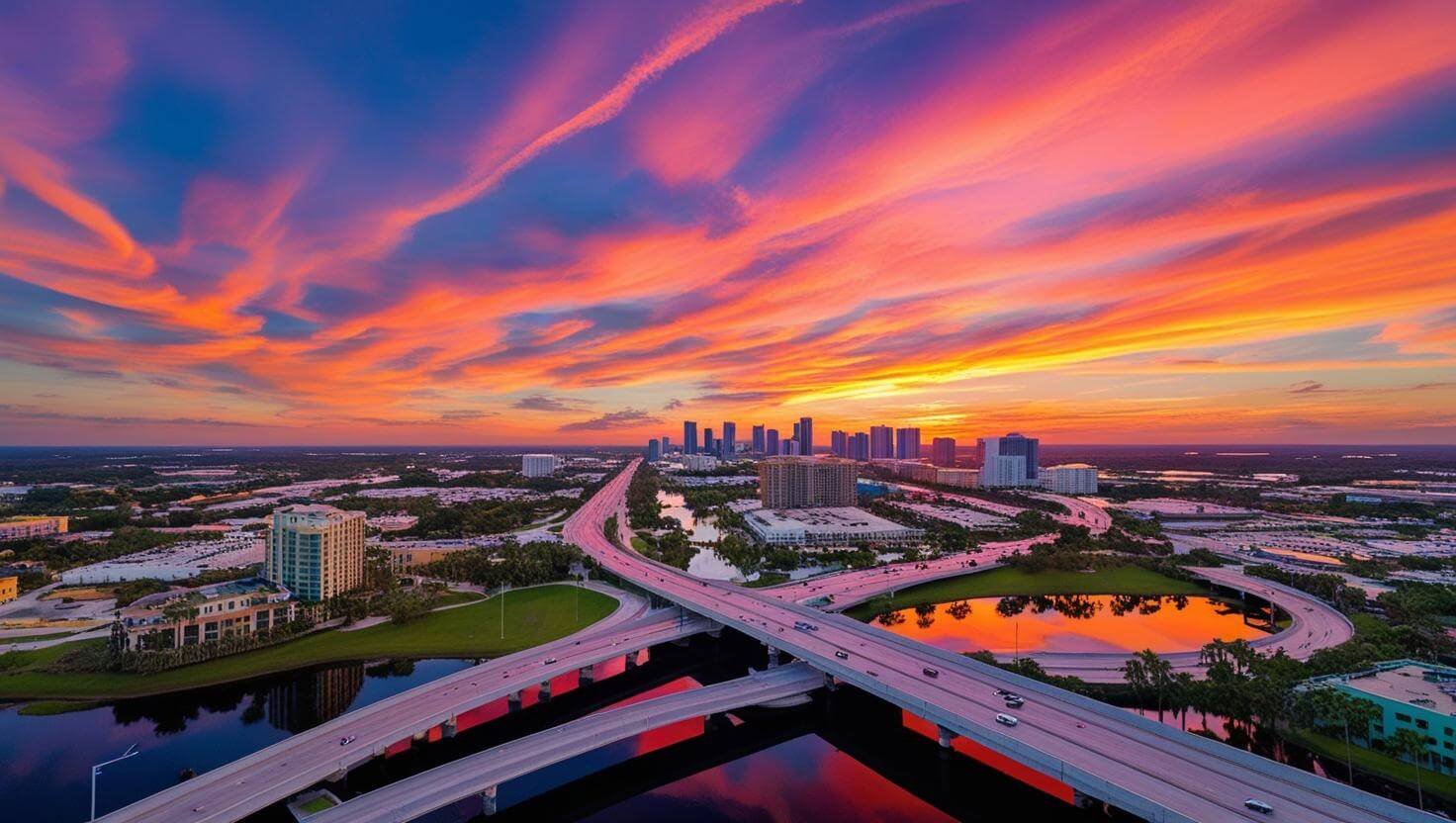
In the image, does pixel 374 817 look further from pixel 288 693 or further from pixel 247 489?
pixel 247 489

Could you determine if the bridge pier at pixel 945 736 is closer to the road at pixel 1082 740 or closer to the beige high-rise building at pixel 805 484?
the road at pixel 1082 740

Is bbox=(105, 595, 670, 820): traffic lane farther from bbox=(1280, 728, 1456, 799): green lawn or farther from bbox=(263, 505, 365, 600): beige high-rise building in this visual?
bbox=(1280, 728, 1456, 799): green lawn

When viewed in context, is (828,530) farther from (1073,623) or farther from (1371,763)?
(1371,763)

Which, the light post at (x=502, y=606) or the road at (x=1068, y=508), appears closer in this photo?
the light post at (x=502, y=606)

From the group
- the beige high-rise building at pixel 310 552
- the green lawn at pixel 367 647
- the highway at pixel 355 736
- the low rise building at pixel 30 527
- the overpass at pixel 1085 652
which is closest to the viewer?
the highway at pixel 355 736

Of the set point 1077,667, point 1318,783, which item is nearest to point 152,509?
point 1077,667

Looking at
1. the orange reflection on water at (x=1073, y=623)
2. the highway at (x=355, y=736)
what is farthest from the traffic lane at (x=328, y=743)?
the orange reflection on water at (x=1073, y=623)
